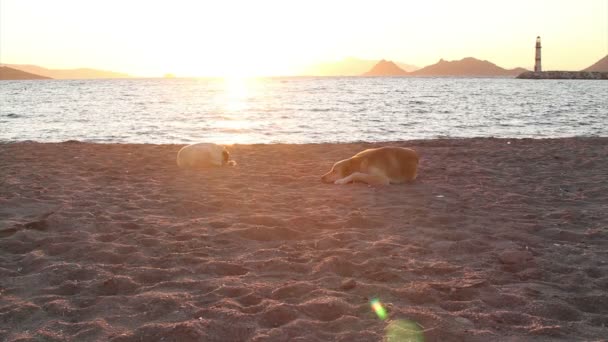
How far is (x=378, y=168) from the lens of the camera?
935 centimetres

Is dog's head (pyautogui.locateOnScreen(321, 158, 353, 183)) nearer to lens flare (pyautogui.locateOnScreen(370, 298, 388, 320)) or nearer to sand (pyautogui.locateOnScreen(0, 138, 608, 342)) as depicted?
sand (pyautogui.locateOnScreen(0, 138, 608, 342))

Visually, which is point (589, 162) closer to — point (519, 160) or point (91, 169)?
point (519, 160)

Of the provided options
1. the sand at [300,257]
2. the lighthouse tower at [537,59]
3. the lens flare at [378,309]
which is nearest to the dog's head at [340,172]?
the sand at [300,257]

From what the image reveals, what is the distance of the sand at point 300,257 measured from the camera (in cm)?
410

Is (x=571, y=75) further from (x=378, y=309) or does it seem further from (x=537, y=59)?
(x=378, y=309)

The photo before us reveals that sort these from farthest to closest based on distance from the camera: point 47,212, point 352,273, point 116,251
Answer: point 47,212 → point 116,251 → point 352,273

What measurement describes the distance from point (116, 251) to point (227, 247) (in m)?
1.24

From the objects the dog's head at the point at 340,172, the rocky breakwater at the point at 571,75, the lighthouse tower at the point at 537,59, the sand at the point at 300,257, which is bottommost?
the sand at the point at 300,257

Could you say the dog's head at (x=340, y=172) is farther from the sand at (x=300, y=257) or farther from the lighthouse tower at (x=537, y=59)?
the lighthouse tower at (x=537, y=59)

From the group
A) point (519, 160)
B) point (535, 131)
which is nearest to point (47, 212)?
point (519, 160)

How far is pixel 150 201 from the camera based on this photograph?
815 cm

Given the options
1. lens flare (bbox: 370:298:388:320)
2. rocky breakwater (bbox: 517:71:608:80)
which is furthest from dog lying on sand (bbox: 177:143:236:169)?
rocky breakwater (bbox: 517:71:608:80)

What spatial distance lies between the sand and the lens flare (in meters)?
0.05

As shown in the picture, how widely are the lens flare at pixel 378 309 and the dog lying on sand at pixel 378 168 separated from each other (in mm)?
4823
